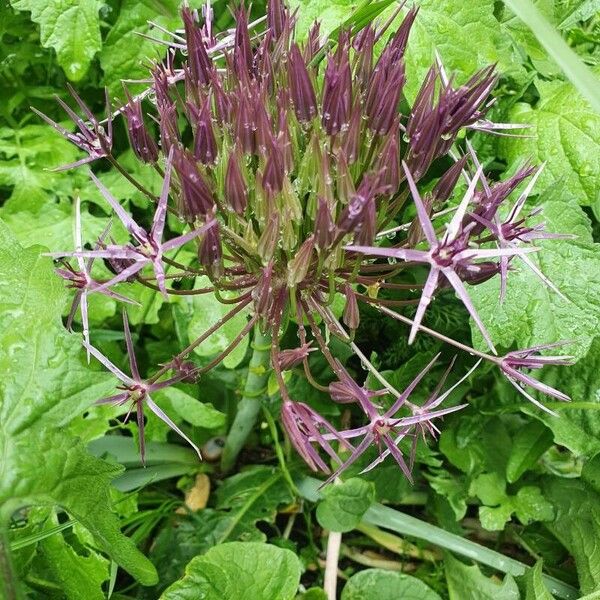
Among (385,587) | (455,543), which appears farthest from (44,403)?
(455,543)

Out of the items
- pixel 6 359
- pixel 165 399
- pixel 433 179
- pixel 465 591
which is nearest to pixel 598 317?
pixel 433 179

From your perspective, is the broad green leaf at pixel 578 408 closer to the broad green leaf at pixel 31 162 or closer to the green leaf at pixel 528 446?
the green leaf at pixel 528 446

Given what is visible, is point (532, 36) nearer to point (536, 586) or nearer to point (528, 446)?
point (528, 446)

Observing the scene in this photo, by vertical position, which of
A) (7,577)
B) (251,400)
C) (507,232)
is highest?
(507,232)

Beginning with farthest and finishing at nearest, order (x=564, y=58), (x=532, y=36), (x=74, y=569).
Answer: (x=532, y=36)
(x=74, y=569)
(x=564, y=58)

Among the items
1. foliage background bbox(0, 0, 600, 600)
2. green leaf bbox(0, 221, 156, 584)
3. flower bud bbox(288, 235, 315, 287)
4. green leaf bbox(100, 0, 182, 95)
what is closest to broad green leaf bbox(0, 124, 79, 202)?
→ foliage background bbox(0, 0, 600, 600)

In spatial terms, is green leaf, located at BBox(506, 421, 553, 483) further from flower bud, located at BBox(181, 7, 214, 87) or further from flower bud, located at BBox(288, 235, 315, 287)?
flower bud, located at BBox(181, 7, 214, 87)

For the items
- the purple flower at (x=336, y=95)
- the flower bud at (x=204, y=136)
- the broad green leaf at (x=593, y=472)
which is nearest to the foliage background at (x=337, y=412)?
the broad green leaf at (x=593, y=472)
